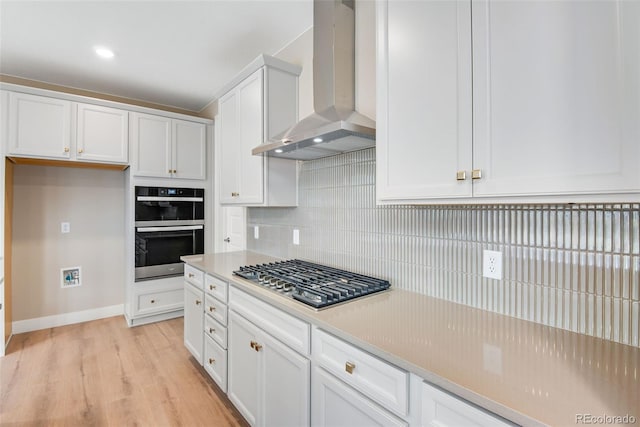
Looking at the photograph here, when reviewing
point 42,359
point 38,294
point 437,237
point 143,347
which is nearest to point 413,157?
point 437,237

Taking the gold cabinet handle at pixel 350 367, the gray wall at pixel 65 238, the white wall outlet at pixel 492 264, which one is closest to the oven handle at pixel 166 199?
the gray wall at pixel 65 238

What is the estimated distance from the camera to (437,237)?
4.89 feet

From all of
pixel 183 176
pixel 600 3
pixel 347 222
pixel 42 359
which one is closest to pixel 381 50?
pixel 600 3

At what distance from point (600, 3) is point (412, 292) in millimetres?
1260

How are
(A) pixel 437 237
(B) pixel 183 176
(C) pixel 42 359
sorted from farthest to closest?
(B) pixel 183 176
(C) pixel 42 359
(A) pixel 437 237

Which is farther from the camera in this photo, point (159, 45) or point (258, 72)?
point (159, 45)

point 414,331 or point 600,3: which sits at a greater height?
point 600,3

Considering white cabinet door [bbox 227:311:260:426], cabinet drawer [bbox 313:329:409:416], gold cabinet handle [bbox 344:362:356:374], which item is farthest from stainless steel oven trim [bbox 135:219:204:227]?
gold cabinet handle [bbox 344:362:356:374]

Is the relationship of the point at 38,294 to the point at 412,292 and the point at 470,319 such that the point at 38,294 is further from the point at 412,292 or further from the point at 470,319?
the point at 470,319

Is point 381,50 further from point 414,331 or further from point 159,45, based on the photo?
point 159,45

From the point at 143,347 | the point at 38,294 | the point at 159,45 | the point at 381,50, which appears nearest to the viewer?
the point at 381,50

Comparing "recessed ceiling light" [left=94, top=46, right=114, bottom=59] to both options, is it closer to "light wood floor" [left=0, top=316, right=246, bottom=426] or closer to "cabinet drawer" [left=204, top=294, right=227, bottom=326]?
"cabinet drawer" [left=204, top=294, right=227, bottom=326]

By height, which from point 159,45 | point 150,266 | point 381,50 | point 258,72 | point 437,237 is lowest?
point 150,266

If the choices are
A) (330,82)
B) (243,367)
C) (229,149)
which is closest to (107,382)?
(243,367)
